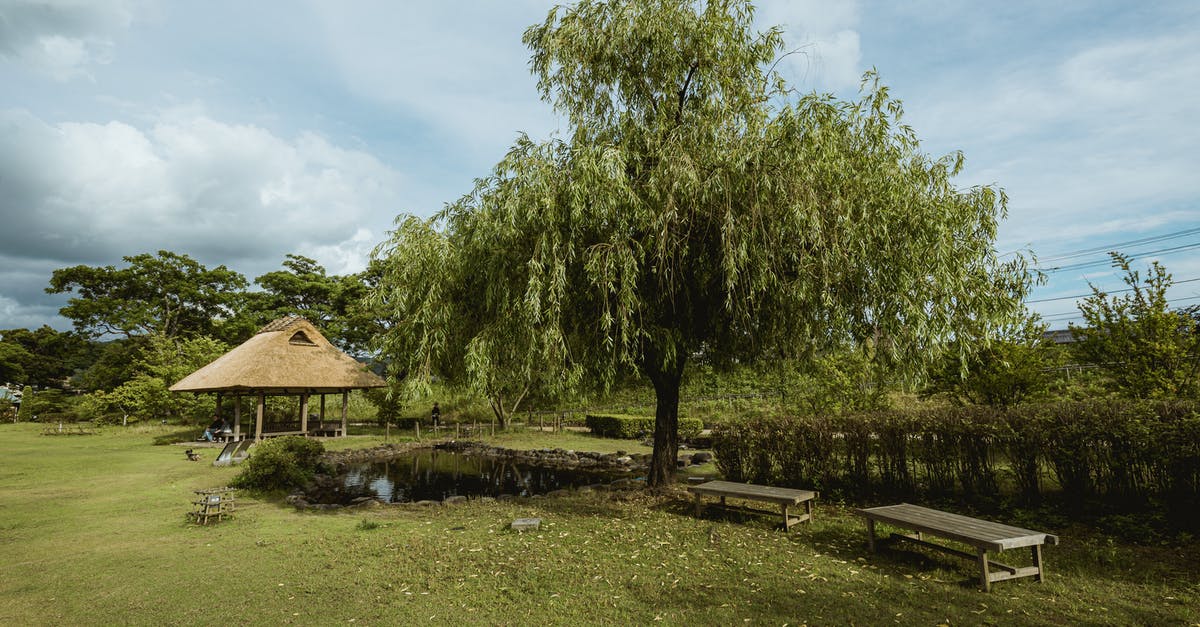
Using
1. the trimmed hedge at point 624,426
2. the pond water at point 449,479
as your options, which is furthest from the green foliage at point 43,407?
the trimmed hedge at point 624,426

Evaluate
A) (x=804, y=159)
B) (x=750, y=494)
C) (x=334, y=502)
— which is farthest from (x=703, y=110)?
(x=334, y=502)

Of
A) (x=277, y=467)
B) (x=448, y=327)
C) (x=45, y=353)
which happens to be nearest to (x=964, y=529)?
(x=448, y=327)

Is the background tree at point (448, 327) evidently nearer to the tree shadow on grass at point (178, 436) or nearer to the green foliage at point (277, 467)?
the green foliage at point (277, 467)

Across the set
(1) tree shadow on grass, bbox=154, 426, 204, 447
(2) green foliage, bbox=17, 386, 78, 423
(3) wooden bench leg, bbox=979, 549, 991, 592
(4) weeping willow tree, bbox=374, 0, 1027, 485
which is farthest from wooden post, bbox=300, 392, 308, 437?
(3) wooden bench leg, bbox=979, 549, 991, 592

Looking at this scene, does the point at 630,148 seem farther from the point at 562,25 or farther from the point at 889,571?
the point at 889,571

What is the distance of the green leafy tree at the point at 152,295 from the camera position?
30156 mm

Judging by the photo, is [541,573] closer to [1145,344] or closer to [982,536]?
[982,536]

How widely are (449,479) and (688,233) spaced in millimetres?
9614

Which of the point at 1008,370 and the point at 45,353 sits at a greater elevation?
the point at 45,353

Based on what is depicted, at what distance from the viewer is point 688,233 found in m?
6.31

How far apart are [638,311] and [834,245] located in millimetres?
2433

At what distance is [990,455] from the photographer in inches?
246

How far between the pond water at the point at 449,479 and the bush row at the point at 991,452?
15.9ft

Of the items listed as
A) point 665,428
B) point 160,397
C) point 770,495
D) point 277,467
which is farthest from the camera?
point 160,397
